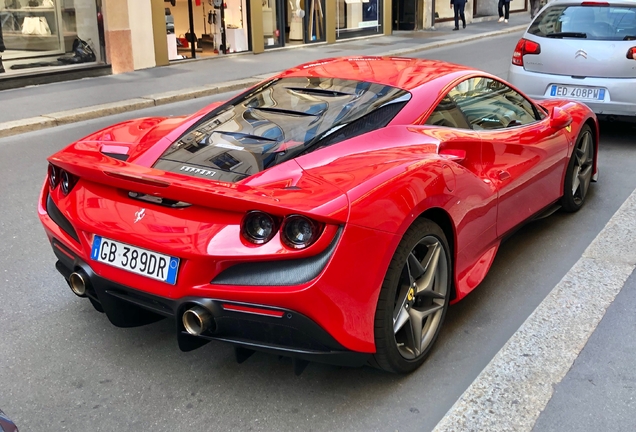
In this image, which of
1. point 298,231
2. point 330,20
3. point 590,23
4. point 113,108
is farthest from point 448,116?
point 330,20

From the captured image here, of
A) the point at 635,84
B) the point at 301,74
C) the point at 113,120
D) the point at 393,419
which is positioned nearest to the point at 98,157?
the point at 301,74

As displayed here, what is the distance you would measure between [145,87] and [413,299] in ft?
32.6

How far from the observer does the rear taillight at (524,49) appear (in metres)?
8.09

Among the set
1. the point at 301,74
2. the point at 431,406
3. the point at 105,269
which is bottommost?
the point at 431,406

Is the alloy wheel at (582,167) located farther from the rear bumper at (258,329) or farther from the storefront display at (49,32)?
the storefront display at (49,32)

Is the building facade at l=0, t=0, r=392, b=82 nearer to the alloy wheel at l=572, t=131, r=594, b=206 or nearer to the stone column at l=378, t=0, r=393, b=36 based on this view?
the stone column at l=378, t=0, r=393, b=36

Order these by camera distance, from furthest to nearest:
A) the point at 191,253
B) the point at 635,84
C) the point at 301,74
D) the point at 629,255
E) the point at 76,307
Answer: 1. the point at 635,84
2. the point at 629,255
3. the point at 301,74
4. the point at 76,307
5. the point at 191,253

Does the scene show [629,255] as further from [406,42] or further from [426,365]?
[406,42]

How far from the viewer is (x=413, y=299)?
3316mm

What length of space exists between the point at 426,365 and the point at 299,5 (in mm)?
16773

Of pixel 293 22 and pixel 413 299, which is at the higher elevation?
pixel 293 22

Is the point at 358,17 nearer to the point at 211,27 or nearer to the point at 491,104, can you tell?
the point at 211,27

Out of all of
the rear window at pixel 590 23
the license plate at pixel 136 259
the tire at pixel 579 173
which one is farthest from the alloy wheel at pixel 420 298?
the rear window at pixel 590 23

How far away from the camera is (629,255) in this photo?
15.6 feet
